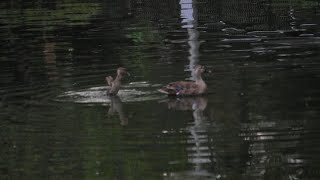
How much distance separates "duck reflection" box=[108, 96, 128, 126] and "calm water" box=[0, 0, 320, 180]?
2cm

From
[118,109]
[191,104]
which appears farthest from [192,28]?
[118,109]

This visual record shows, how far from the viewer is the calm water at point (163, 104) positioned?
10609 millimetres

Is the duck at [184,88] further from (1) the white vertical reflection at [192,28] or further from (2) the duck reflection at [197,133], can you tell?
(1) the white vertical reflection at [192,28]

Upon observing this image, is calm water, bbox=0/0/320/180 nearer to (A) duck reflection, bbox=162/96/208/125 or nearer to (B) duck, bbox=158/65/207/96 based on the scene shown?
(A) duck reflection, bbox=162/96/208/125

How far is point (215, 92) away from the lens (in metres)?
15.1

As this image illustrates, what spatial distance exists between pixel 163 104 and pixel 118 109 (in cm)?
79

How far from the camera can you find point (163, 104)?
47.2 feet

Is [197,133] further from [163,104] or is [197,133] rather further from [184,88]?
[184,88]

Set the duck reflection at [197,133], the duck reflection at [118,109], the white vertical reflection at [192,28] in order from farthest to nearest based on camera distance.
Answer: the white vertical reflection at [192,28] → the duck reflection at [118,109] → the duck reflection at [197,133]

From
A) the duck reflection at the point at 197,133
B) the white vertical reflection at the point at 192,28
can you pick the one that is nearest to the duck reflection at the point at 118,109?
the duck reflection at the point at 197,133

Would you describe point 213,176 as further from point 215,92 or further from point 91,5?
point 91,5

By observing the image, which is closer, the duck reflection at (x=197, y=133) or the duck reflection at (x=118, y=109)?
the duck reflection at (x=197, y=133)

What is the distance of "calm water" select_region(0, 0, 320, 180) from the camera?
34.8 ft

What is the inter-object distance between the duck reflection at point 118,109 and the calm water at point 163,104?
25 millimetres
